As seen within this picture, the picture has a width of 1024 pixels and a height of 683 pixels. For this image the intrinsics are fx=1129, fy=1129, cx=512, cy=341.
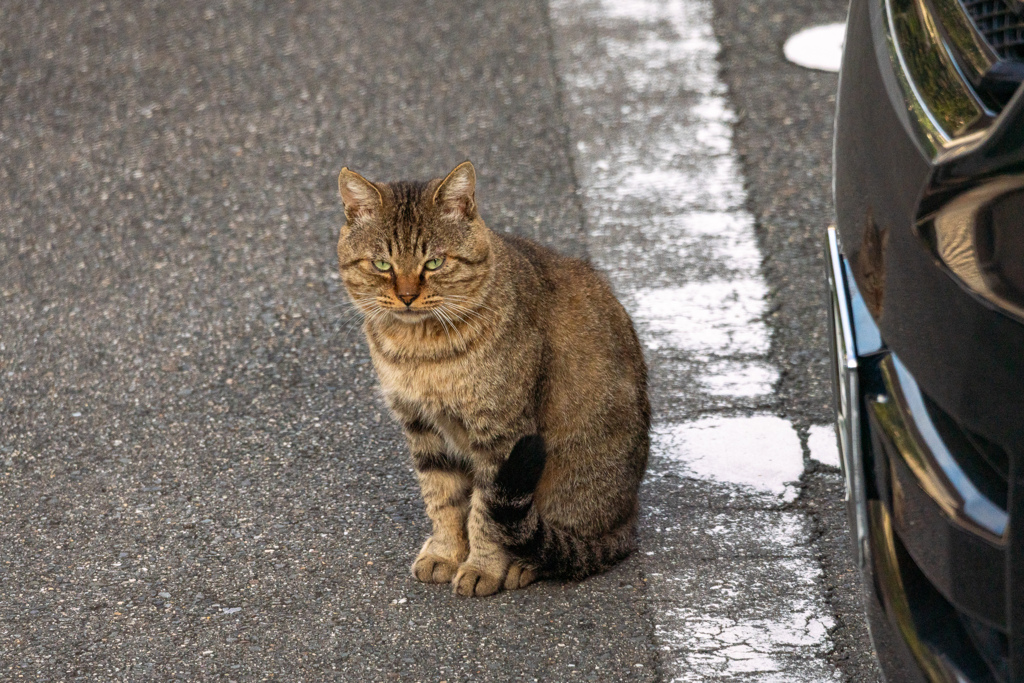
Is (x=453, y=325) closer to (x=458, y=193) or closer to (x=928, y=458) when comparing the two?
(x=458, y=193)

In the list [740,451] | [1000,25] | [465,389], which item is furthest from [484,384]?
[1000,25]

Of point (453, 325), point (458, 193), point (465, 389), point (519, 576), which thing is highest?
point (458, 193)

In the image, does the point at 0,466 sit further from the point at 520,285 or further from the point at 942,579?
the point at 942,579

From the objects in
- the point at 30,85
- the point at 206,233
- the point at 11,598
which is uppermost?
the point at 30,85

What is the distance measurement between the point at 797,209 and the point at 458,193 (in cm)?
195

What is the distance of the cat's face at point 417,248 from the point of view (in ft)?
9.17

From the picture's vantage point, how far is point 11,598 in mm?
2824

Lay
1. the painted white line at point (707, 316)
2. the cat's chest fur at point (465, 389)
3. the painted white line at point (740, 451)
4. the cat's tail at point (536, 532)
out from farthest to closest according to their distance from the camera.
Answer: the painted white line at point (707, 316) → the painted white line at point (740, 451) → the cat's chest fur at point (465, 389) → the cat's tail at point (536, 532)

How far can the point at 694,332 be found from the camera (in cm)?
376

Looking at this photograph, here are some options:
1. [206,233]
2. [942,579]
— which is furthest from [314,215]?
[942,579]

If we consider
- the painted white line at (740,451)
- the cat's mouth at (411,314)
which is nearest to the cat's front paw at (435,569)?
the cat's mouth at (411,314)

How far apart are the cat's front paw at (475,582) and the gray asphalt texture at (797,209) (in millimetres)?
815

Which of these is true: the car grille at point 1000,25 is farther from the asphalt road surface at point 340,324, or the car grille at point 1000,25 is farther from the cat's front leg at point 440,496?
the cat's front leg at point 440,496

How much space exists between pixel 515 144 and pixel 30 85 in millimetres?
2474
